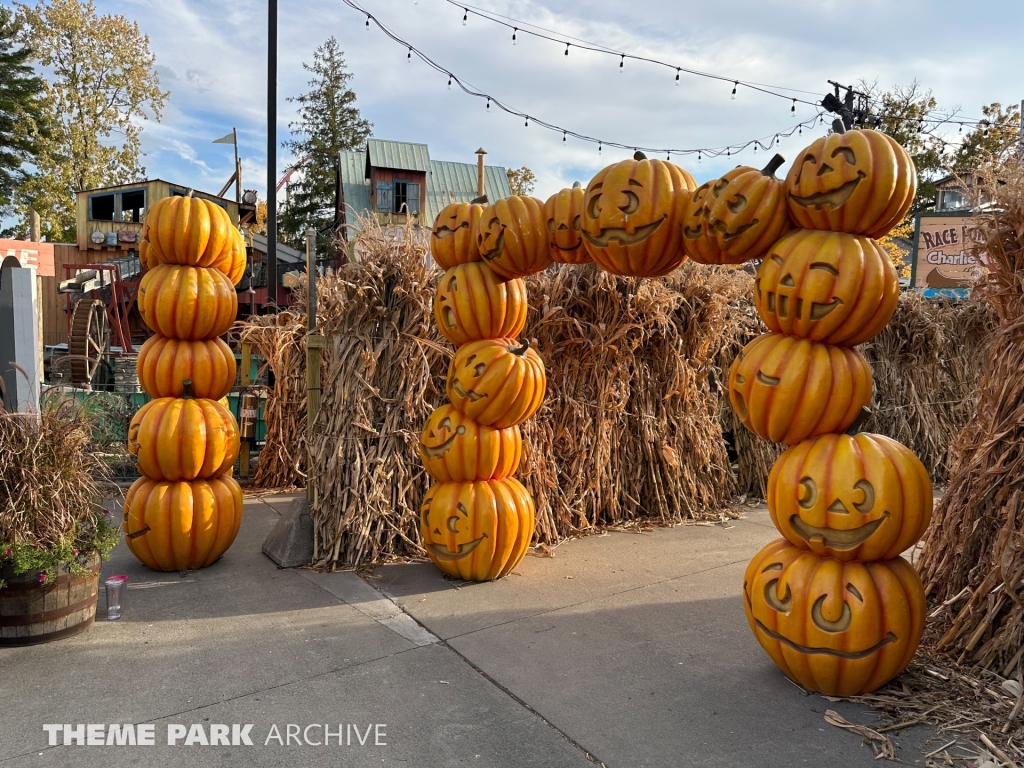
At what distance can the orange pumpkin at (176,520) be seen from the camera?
15.1ft

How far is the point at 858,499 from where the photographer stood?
284 cm

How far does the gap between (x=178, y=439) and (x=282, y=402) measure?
10.8 ft

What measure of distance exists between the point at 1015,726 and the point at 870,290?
5.98 feet

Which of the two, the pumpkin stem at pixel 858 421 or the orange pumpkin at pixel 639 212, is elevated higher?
the orange pumpkin at pixel 639 212

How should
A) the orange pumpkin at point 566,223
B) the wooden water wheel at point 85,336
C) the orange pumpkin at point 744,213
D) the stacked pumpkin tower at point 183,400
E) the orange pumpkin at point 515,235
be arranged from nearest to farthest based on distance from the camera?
the orange pumpkin at point 744,213 < the orange pumpkin at point 566,223 < the orange pumpkin at point 515,235 < the stacked pumpkin tower at point 183,400 < the wooden water wheel at point 85,336

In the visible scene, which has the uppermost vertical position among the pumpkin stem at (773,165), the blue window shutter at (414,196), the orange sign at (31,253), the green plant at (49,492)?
the blue window shutter at (414,196)

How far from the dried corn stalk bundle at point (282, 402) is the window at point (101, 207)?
1840 centimetres

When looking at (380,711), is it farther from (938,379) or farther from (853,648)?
(938,379)

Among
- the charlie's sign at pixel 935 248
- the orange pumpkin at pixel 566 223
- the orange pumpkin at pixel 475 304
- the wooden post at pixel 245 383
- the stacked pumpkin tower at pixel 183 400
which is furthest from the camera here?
the charlie's sign at pixel 935 248

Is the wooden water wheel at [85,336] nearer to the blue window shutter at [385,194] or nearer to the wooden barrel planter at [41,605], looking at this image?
the blue window shutter at [385,194]

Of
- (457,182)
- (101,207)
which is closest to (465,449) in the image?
(457,182)

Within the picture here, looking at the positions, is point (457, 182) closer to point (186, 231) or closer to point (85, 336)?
point (85, 336)

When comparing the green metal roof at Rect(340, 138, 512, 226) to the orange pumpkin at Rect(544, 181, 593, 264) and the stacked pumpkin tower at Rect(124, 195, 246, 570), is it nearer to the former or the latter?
the stacked pumpkin tower at Rect(124, 195, 246, 570)

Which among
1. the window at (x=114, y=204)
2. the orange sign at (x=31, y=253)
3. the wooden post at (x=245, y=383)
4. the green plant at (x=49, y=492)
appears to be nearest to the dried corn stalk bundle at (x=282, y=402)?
the wooden post at (x=245, y=383)
